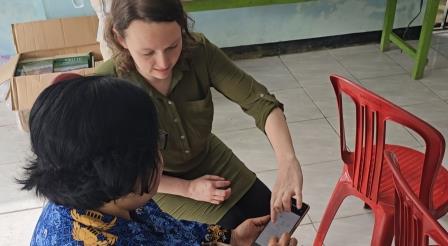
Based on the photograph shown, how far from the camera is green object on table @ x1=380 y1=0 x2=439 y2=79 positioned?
2.82m

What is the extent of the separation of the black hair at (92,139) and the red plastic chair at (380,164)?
651mm

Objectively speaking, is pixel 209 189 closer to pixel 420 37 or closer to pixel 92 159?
pixel 92 159

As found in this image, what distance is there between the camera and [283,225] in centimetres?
116

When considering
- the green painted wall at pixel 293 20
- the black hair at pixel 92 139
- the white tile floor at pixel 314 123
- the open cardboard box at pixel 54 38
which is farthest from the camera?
the green painted wall at pixel 293 20

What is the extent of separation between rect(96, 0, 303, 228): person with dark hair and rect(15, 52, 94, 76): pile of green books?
4.60 ft

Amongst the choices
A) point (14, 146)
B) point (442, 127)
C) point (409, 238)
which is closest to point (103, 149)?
point (409, 238)

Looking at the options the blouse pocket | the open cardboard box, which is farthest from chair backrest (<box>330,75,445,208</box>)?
the open cardboard box

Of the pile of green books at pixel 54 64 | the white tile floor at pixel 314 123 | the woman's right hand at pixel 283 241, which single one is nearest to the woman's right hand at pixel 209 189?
the woman's right hand at pixel 283 241

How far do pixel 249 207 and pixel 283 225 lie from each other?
21 centimetres

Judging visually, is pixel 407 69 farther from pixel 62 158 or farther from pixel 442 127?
pixel 62 158

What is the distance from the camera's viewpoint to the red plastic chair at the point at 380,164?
115 cm

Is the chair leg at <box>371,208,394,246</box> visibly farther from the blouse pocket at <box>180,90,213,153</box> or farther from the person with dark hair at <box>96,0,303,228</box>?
the blouse pocket at <box>180,90,213,153</box>

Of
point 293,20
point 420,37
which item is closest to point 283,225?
point 420,37

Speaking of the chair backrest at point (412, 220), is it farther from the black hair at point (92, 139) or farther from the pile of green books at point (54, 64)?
the pile of green books at point (54, 64)
